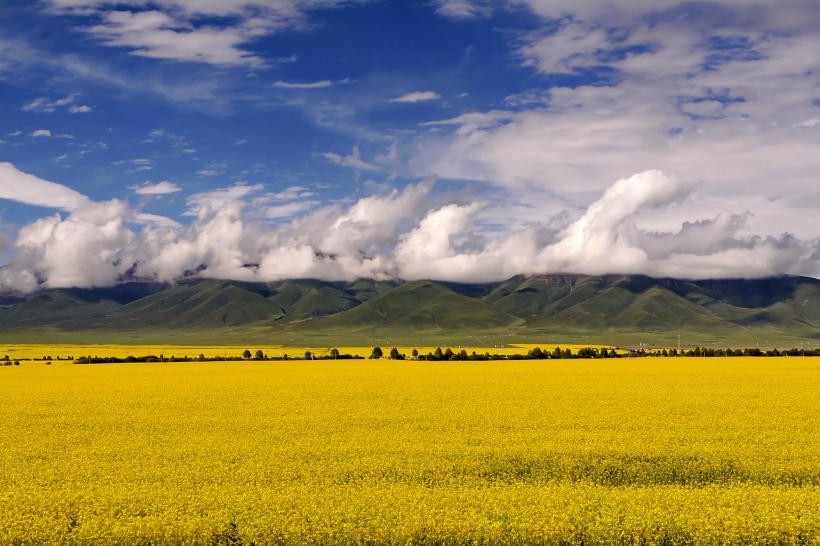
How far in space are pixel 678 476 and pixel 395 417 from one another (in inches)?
809

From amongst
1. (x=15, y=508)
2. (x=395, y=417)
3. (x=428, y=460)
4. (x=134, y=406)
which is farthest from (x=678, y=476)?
(x=134, y=406)

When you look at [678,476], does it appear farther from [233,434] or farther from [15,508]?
[15,508]

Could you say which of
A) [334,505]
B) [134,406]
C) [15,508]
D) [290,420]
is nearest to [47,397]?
[134,406]

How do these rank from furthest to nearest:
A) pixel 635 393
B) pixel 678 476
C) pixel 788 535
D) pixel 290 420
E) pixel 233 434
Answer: pixel 635 393, pixel 290 420, pixel 233 434, pixel 678 476, pixel 788 535

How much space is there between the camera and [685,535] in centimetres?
2056

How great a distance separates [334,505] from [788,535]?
1457 cm

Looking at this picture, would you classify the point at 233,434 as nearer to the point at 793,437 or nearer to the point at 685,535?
the point at 685,535

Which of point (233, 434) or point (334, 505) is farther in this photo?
point (233, 434)

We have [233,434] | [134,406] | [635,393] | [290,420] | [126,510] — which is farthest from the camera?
[635,393]

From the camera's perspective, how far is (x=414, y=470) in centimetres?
2861

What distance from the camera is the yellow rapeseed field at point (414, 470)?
20.6 m

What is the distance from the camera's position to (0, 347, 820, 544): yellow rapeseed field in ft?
67.7

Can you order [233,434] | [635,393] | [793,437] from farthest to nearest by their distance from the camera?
1. [635,393]
2. [233,434]
3. [793,437]

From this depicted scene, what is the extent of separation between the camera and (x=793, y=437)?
119 ft
